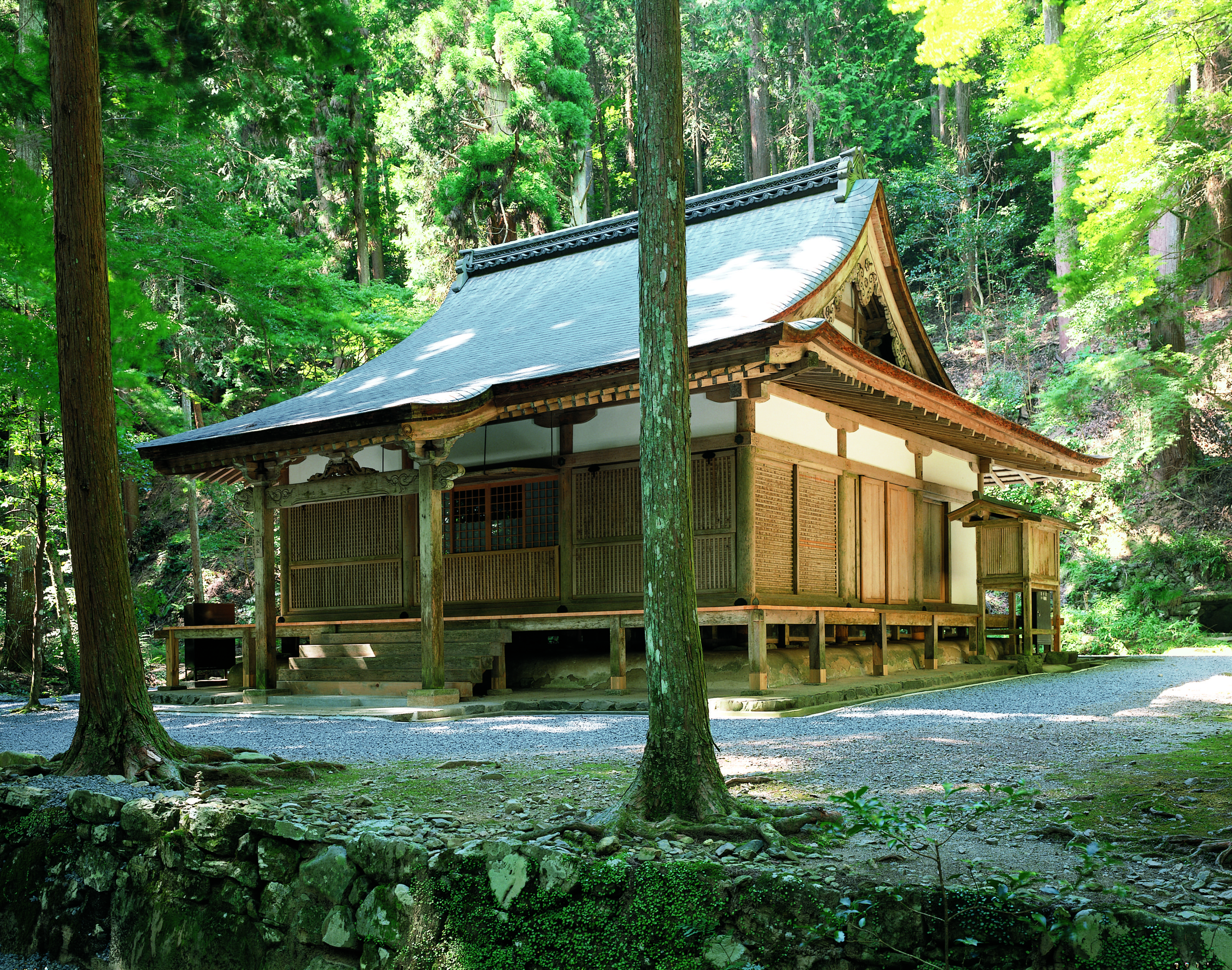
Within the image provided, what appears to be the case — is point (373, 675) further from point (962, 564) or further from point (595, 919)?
point (962, 564)

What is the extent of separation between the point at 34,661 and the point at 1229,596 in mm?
17606

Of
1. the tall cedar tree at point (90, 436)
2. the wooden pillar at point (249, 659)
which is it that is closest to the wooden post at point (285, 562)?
the wooden pillar at point (249, 659)

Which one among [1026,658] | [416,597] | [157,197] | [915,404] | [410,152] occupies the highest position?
[410,152]

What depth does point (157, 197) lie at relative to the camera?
55.3 feet

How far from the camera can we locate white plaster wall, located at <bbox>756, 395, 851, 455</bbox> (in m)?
10.3

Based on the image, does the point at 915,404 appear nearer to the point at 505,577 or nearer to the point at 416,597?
the point at 505,577

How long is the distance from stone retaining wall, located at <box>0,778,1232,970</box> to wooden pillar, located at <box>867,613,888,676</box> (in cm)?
821

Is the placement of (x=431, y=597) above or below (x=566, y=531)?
below

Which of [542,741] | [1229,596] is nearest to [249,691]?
[542,741]

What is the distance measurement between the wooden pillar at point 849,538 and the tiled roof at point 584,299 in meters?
2.46

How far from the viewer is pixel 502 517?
11.7 m

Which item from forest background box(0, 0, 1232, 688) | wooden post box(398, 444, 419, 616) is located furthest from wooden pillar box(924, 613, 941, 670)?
wooden post box(398, 444, 419, 616)

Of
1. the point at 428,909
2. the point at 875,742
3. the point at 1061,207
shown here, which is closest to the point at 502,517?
the point at 875,742

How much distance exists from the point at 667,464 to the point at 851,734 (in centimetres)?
360
